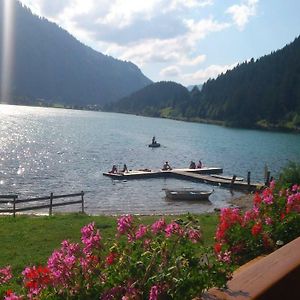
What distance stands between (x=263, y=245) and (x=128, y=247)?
9.25 ft

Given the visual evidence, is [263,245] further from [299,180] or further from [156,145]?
[156,145]

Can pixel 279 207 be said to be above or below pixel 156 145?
above

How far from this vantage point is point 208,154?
94.9 m

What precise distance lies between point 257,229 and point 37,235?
11.8m

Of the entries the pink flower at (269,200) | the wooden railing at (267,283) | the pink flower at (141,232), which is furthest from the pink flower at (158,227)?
the pink flower at (269,200)

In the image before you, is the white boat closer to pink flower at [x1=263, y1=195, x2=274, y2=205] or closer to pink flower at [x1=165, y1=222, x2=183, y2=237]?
pink flower at [x1=263, y1=195, x2=274, y2=205]

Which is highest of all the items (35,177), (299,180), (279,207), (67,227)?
(279,207)

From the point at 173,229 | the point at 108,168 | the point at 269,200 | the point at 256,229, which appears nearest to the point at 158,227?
the point at 173,229

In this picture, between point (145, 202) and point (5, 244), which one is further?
Answer: point (145, 202)

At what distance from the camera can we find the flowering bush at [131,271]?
11.6 feet

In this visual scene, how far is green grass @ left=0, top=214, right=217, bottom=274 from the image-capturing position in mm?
13352

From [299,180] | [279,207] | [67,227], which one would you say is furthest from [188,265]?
[299,180]

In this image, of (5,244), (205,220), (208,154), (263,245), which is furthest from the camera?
(208,154)

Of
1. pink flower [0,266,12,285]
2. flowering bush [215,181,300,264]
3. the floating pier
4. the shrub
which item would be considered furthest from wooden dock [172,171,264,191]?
pink flower [0,266,12,285]
